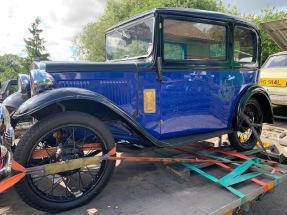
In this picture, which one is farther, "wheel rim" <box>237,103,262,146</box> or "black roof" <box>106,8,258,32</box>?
"wheel rim" <box>237,103,262,146</box>

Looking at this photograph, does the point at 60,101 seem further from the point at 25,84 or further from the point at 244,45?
the point at 244,45

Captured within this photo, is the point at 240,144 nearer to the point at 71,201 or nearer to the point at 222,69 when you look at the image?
the point at 222,69

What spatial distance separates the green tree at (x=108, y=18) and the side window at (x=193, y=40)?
45.4ft

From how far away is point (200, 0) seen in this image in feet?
56.0

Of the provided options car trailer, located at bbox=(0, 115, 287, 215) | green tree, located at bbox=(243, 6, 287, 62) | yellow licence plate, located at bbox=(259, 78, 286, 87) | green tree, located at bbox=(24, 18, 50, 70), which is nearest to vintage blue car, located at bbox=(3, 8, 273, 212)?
car trailer, located at bbox=(0, 115, 287, 215)

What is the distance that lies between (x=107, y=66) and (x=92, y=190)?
1.11 meters

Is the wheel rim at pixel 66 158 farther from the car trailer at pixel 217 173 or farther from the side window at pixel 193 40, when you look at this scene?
the side window at pixel 193 40

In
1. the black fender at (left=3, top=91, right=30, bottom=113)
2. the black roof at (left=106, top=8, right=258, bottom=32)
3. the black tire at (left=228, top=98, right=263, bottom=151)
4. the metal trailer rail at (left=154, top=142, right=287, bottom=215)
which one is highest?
the black roof at (left=106, top=8, right=258, bottom=32)

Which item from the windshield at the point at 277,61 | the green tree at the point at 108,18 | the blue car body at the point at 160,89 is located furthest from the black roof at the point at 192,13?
the green tree at the point at 108,18

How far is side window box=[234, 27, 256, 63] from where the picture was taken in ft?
10.3

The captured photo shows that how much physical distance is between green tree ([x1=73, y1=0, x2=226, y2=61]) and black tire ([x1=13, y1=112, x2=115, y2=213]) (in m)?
15.2

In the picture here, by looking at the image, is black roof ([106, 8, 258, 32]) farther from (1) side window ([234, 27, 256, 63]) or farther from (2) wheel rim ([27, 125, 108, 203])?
(2) wheel rim ([27, 125, 108, 203])

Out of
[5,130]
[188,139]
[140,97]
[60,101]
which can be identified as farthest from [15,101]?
[188,139]

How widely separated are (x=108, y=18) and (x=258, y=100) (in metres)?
23.9
